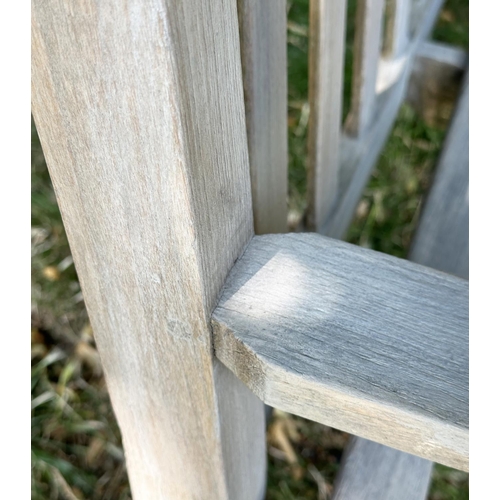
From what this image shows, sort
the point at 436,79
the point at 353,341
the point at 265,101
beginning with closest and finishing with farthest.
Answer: the point at 353,341 < the point at 265,101 < the point at 436,79

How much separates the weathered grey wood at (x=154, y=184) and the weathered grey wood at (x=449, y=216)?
81 cm

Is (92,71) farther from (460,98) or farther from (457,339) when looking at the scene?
(460,98)

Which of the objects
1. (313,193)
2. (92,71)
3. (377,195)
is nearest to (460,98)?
(377,195)

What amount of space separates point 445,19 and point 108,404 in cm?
217

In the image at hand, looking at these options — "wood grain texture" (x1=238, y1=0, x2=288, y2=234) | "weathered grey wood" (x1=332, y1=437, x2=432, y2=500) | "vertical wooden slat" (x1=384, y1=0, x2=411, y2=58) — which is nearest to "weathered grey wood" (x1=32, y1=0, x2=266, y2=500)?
"wood grain texture" (x1=238, y1=0, x2=288, y2=234)

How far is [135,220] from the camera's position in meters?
0.63

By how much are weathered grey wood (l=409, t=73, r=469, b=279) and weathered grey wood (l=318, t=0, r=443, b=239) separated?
0.18 metres

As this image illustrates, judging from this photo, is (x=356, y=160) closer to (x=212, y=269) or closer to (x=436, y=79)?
(x=436, y=79)

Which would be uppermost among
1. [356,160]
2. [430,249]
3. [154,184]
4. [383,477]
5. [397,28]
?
[154,184]

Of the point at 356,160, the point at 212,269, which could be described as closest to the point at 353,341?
the point at 212,269

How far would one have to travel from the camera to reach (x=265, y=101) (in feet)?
2.81

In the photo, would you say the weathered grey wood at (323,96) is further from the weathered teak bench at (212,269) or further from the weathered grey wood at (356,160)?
the weathered grey wood at (356,160)

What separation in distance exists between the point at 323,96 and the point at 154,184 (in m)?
0.56

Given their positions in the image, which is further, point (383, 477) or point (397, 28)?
point (397, 28)
